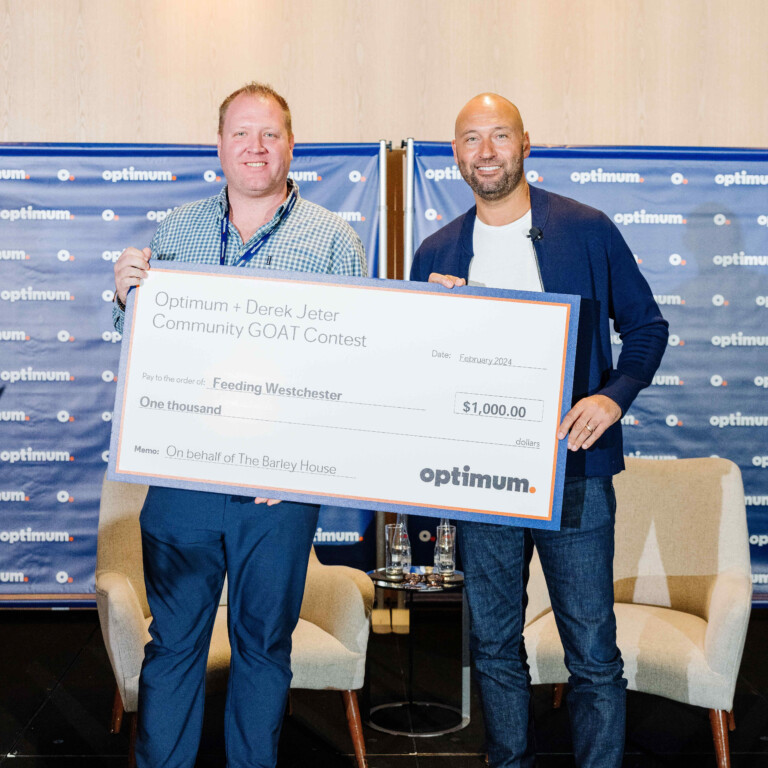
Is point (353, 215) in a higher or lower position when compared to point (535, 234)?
higher

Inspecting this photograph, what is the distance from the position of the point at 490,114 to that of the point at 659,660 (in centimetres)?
176

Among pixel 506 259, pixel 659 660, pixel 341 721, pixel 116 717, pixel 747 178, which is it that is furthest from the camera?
pixel 747 178

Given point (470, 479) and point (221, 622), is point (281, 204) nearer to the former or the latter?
point (470, 479)

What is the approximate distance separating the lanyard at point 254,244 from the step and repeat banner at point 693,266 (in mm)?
2087

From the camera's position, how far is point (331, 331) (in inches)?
86.6

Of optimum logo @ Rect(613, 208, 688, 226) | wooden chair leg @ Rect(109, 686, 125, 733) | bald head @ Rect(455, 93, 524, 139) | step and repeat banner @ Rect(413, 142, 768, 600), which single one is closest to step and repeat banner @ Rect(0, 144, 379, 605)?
step and repeat banner @ Rect(413, 142, 768, 600)

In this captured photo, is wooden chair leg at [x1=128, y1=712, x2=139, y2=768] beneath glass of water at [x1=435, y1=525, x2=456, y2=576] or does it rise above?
beneath

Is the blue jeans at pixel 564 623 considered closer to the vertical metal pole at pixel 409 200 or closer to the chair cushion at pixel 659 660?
the chair cushion at pixel 659 660

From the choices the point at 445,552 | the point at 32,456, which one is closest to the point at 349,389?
the point at 445,552

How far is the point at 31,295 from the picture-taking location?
14.3 feet

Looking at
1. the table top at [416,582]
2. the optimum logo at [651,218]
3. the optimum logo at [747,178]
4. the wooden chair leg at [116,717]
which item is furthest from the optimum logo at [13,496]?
the optimum logo at [747,178]

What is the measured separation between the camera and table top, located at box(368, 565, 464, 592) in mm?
3094

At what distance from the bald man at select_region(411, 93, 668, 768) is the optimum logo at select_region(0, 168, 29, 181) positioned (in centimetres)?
282

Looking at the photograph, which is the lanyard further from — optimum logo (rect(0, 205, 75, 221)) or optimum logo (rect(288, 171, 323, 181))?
optimum logo (rect(0, 205, 75, 221))
